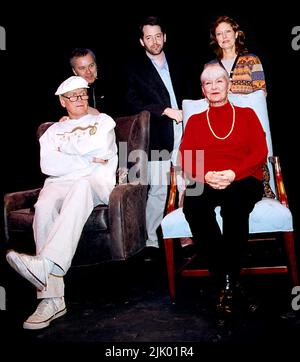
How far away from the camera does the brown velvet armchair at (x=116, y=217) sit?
104 inches

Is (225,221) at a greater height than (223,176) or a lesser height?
lesser

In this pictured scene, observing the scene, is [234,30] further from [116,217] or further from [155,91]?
[116,217]

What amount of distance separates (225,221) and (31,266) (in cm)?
112

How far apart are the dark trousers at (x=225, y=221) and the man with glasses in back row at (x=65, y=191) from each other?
70 centimetres

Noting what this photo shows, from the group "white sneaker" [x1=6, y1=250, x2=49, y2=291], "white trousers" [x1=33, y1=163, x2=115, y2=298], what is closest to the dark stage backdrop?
"white trousers" [x1=33, y1=163, x2=115, y2=298]

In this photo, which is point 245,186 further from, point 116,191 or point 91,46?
point 91,46

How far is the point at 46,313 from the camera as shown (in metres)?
2.36

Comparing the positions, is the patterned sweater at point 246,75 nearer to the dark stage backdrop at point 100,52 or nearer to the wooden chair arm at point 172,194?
the wooden chair arm at point 172,194

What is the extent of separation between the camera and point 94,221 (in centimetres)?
267

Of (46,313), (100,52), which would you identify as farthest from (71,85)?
(100,52)

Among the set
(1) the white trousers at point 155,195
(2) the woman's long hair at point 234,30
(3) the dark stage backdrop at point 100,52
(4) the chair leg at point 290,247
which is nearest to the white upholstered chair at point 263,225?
(4) the chair leg at point 290,247

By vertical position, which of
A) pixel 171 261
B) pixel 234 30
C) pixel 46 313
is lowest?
pixel 46 313

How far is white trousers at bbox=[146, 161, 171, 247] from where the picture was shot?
3.57 metres

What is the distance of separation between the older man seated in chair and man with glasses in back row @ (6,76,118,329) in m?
0.64
